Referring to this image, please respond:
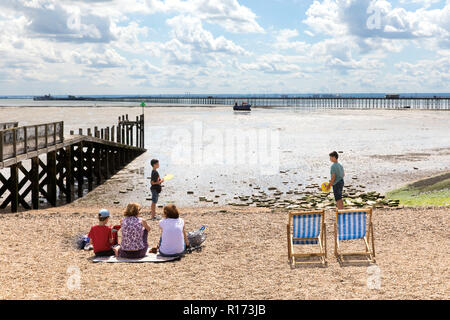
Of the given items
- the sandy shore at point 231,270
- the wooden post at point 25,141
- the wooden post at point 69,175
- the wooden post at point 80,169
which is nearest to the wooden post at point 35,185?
the wooden post at point 25,141

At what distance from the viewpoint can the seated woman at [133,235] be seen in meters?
8.23

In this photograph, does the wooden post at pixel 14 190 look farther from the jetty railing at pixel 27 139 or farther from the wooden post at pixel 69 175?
the wooden post at pixel 69 175

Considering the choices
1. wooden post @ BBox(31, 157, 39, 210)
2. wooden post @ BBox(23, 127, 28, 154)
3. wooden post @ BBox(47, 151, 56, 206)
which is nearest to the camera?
wooden post @ BBox(23, 127, 28, 154)

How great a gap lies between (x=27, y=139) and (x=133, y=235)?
9.58 metres

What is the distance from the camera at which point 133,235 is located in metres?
8.36

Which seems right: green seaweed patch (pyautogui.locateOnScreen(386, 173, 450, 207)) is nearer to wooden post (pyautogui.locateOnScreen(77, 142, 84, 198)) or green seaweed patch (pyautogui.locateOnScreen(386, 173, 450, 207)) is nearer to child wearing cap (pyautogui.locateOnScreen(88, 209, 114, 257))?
child wearing cap (pyautogui.locateOnScreen(88, 209, 114, 257))

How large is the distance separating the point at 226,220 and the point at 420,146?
2913cm

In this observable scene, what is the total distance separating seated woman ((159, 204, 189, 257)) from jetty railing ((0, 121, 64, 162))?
820 cm

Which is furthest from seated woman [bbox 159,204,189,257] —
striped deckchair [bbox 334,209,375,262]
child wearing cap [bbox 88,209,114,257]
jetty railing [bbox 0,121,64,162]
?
jetty railing [bbox 0,121,64,162]

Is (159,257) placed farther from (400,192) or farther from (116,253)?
(400,192)

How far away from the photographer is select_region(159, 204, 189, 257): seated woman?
27.6 feet

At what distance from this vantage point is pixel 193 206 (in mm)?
17844

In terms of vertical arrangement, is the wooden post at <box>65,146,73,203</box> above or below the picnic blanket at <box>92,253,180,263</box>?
above
